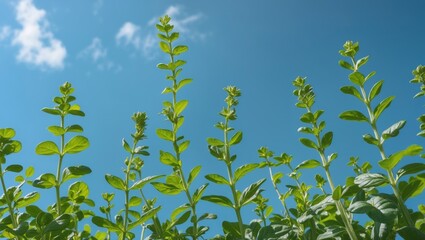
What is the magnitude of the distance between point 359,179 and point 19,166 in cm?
240

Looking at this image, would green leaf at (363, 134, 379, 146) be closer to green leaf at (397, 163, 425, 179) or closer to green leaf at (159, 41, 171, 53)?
green leaf at (397, 163, 425, 179)

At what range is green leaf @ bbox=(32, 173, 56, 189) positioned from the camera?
277cm

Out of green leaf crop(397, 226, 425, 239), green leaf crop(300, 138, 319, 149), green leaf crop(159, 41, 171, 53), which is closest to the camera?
green leaf crop(397, 226, 425, 239)

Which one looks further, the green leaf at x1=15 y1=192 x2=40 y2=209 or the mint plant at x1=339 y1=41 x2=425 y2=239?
the green leaf at x1=15 y1=192 x2=40 y2=209

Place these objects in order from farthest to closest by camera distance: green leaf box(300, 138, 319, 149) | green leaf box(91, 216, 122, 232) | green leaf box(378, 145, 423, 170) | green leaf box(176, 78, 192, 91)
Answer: green leaf box(176, 78, 192, 91), green leaf box(300, 138, 319, 149), green leaf box(91, 216, 122, 232), green leaf box(378, 145, 423, 170)

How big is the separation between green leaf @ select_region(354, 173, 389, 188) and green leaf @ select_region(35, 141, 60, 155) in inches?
83.1

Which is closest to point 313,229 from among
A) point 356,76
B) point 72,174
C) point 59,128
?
point 356,76

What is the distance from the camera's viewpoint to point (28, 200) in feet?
10.1

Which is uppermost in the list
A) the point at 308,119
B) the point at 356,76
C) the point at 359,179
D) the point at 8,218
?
the point at 356,76

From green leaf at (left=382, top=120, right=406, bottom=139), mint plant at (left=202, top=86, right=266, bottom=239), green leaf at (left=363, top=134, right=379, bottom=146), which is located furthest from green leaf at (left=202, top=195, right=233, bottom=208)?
green leaf at (left=382, top=120, right=406, bottom=139)

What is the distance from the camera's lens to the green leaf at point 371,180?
7.65 feet

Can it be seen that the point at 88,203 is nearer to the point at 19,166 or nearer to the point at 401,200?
the point at 19,166

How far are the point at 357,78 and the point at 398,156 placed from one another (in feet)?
2.86

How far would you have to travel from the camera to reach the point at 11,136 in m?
2.98
